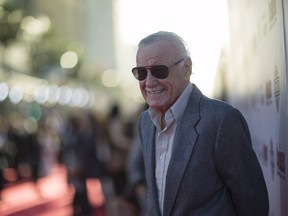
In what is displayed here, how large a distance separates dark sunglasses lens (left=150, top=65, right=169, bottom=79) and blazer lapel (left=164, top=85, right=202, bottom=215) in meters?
0.20

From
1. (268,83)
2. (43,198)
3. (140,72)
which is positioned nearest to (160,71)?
(140,72)

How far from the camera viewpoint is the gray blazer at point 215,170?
3381mm

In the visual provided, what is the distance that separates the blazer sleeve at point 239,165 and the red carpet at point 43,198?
7.95 meters

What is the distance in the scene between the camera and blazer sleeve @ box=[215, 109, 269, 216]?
11.1ft

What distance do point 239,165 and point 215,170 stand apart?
12 centimetres

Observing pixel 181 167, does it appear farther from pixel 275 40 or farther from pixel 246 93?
pixel 246 93

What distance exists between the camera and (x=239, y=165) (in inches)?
133

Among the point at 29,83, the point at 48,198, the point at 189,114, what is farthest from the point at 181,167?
the point at 29,83

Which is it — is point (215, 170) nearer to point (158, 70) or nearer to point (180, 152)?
point (180, 152)

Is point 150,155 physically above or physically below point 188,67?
below

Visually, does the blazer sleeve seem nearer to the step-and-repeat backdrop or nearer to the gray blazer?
the gray blazer

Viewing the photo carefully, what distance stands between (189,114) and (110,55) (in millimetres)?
118973

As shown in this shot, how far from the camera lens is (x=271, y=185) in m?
4.24

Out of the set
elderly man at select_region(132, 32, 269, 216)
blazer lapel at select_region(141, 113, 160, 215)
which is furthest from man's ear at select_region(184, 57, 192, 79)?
blazer lapel at select_region(141, 113, 160, 215)
